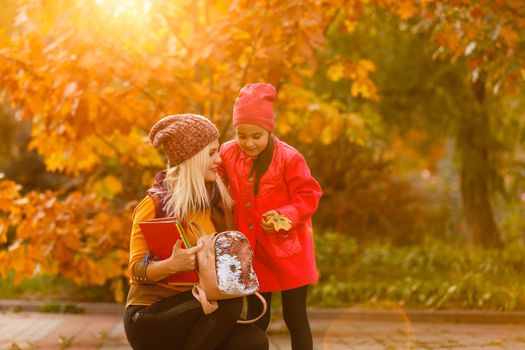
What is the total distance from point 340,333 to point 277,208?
129 inches

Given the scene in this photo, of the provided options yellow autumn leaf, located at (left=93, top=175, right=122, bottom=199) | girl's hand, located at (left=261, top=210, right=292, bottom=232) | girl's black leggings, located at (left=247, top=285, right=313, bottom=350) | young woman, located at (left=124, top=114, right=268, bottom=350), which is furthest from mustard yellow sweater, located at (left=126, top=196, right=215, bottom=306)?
yellow autumn leaf, located at (left=93, top=175, right=122, bottom=199)

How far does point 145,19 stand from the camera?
7.35 m

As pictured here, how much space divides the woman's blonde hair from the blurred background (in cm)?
240

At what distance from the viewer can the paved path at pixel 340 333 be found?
6.61 meters

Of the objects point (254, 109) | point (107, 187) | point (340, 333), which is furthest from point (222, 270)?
point (107, 187)

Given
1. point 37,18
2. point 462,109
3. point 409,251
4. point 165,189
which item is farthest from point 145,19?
point 409,251

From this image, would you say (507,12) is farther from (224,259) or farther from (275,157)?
(224,259)

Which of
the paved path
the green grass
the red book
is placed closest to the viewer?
the red book

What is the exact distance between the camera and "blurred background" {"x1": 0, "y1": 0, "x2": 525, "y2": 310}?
6340mm

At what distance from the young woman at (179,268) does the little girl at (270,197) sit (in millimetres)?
420

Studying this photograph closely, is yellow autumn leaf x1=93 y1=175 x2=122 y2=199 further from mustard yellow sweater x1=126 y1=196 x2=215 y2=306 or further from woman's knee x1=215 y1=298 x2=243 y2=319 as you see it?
woman's knee x1=215 y1=298 x2=243 y2=319

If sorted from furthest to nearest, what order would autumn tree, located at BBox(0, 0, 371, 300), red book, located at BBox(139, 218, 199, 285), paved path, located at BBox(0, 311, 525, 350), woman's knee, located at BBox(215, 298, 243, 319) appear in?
paved path, located at BBox(0, 311, 525, 350)
autumn tree, located at BBox(0, 0, 371, 300)
woman's knee, located at BBox(215, 298, 243, 319)
red book, located at BBox(139, 218, 199, 285)

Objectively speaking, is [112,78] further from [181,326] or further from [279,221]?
[181,326]

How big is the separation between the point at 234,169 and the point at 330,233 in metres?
8.16
